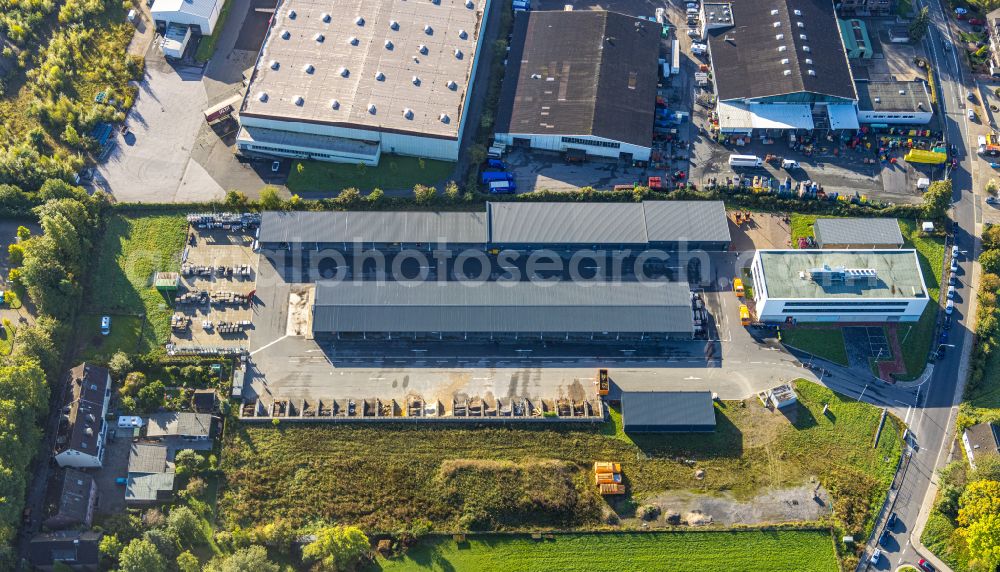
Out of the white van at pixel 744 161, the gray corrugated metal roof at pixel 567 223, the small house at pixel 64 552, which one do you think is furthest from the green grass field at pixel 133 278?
the white van at pixel 744 161

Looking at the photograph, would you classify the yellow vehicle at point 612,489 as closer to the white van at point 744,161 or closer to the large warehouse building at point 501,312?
the large warehouse building at point 501,312

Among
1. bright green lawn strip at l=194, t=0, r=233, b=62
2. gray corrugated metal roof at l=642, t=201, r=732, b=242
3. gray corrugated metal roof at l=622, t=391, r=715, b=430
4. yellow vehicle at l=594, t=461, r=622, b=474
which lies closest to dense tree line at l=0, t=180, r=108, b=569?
bright green lawn strip at l=194, t=0, r=233, b=62

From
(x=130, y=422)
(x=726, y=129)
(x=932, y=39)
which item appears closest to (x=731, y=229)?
(x=726, y=129)

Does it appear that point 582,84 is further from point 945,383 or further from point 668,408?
point 945,383

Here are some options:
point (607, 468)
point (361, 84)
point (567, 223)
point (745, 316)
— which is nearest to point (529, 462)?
point (607, 468)

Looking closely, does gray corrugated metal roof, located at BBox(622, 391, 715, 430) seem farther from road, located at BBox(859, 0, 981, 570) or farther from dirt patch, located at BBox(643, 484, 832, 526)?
road, located at BBox(859, 0, 981, 570)

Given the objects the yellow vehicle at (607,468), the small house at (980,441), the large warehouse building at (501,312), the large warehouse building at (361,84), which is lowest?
the yellow vehicle at (607,468)
